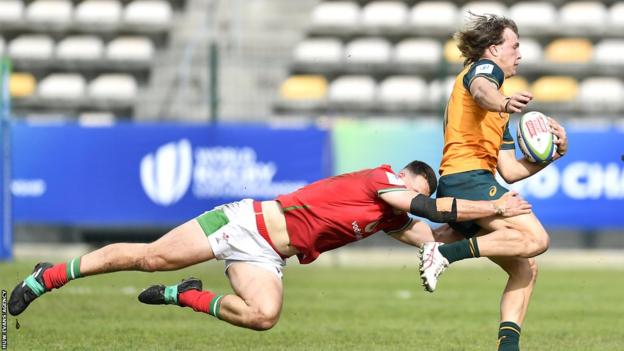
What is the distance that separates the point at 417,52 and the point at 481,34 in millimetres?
21965

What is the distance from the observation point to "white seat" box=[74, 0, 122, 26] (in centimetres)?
3066

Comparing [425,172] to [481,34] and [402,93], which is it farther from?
[402,93]

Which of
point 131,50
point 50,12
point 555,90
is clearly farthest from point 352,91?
point 50,12

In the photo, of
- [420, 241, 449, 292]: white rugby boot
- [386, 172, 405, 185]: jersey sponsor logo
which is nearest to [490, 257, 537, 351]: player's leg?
[420, 241, 449, 292]: white rugby boot

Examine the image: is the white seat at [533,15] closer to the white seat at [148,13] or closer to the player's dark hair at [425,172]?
the white seat at [148,13]

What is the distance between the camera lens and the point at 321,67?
30.5 meters

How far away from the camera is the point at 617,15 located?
3167 centimetres

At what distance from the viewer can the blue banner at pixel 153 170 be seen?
1984 centimetres

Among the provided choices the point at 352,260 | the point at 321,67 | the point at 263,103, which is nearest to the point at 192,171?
the point at 352,260

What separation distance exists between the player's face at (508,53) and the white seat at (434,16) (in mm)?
22351

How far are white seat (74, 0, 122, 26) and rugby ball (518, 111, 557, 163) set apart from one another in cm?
2307

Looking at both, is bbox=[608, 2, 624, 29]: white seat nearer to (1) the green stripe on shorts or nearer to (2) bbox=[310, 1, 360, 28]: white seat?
(2) bbox=[310, 1, 360, 28]: white seat

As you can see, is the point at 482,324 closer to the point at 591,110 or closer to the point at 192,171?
the point at 192,171

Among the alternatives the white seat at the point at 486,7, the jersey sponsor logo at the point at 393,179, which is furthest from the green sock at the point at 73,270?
the white seat at the point at 486,7
